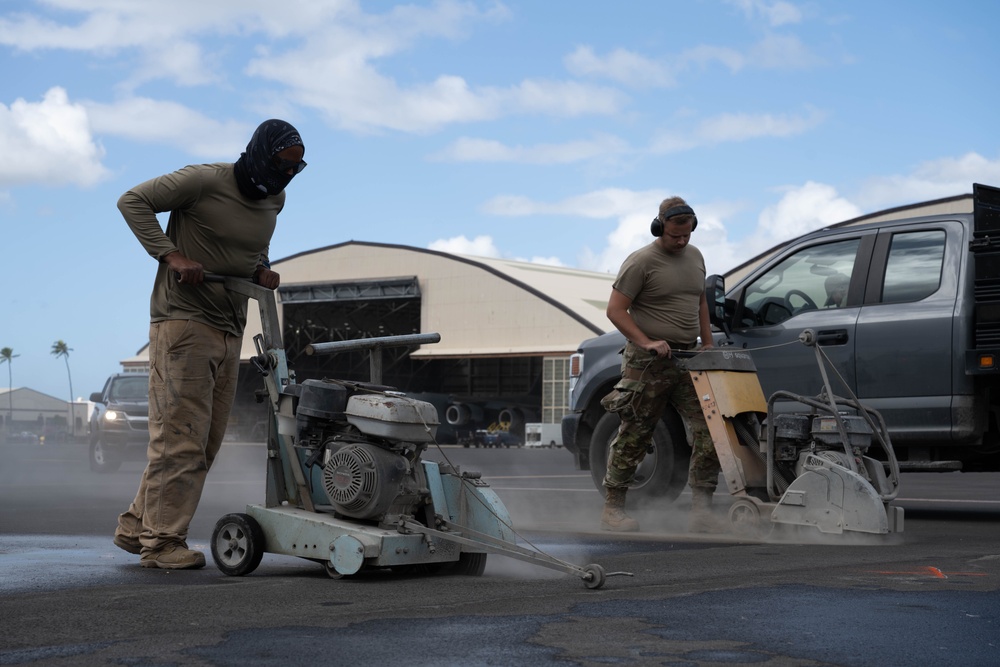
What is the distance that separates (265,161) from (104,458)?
632 inches

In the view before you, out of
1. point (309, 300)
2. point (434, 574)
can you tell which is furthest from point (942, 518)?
point (309, 300)

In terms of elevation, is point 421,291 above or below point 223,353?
above

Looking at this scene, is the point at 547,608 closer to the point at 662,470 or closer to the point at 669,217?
the point at 669,217

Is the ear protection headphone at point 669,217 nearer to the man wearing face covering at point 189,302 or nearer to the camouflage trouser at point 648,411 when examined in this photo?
the camouflage trouser at point 648,411

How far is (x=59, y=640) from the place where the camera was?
3.63m

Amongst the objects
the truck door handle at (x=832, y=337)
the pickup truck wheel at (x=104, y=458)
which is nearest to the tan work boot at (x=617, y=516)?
the truck door handle at (x=832, y=337)

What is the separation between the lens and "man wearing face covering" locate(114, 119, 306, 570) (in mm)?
5551

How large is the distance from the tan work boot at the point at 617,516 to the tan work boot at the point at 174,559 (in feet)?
10.1

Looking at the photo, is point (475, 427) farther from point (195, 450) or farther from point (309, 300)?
point (195, 450)

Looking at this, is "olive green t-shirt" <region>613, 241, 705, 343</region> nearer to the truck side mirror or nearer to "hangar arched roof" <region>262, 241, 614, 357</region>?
the truck side mirror

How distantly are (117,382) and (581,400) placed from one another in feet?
46.6

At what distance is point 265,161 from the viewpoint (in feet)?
18.2

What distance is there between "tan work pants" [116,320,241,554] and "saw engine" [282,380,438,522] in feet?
1.66

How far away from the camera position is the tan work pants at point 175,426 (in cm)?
557
